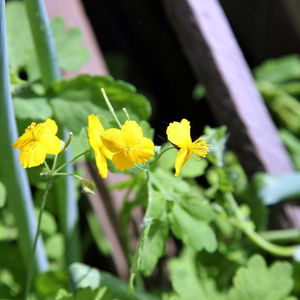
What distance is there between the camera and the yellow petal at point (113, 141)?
0.53 m

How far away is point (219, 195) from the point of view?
3.04 feet

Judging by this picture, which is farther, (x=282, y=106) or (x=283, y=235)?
(x=282, y=106)

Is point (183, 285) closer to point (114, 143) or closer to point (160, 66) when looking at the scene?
point (114, 143)

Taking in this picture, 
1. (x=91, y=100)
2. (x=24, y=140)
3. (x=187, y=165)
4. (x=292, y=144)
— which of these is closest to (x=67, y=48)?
(x=91, y=100)

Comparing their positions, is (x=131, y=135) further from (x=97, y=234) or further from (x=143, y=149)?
(x=97, y=234)

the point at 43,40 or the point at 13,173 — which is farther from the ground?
the point at 43,40

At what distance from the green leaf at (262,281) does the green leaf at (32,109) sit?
0.45 m

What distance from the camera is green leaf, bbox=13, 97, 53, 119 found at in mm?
779

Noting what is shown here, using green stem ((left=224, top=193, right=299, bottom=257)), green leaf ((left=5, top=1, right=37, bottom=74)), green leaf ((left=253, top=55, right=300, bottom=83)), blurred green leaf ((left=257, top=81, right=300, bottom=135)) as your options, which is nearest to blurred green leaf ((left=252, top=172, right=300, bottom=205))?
green stem ((left=224, top=193, right=299, bottom=257))

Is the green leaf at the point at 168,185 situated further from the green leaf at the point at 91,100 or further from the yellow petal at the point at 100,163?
the yellow petal at the point at 100,163

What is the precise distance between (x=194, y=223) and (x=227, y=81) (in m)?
0.45

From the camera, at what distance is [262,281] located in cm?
86

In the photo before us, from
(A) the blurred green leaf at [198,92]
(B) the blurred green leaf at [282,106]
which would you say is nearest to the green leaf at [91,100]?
(A) the blurred green leaf at [198,92]

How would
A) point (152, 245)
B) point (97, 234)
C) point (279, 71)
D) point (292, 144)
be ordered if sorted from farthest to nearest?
1. point (279, 71)
2. point (292, 144)
3. point (97, 234)
4. point (152, 245)
